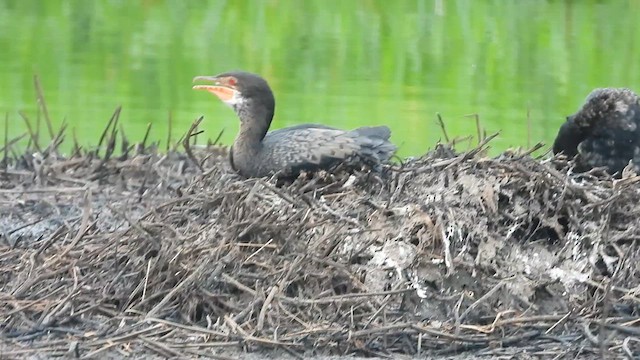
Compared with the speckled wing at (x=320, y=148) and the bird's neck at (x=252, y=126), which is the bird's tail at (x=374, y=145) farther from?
the bird's neck at (x=252, y=126)

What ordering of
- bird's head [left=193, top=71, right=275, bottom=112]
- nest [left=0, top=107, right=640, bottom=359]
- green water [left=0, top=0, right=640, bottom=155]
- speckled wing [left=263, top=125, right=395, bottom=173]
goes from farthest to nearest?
1. green water [left=0, top=0, right=640, bottom=155]
2. bird's head [left=193, top=71, right=275, bottom=112]
3. speckled wing [left=263, top=125, right=395, bottom=173]
4. nest [left=0, top=107, right=640, bottom=359]

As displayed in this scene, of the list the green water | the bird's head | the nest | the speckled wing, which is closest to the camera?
the nest

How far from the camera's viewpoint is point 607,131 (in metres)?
6.70

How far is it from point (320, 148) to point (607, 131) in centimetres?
147

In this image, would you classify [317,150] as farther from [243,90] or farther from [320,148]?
[243,90]

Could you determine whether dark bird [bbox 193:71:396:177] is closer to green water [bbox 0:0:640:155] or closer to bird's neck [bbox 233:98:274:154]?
bird's neck [bbox 233:98:274:154]

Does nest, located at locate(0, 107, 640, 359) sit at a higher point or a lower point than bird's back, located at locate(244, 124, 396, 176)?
lower

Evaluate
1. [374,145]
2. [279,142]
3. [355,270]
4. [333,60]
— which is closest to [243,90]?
[279,142]

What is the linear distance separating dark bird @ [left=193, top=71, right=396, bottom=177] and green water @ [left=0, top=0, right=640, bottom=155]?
2.09 m


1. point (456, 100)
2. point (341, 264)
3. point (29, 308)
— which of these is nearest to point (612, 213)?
point (341, 264)

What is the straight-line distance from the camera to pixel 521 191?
19.0 feet

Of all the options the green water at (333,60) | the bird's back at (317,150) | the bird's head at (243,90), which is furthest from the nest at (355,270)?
the green water at (333,60)

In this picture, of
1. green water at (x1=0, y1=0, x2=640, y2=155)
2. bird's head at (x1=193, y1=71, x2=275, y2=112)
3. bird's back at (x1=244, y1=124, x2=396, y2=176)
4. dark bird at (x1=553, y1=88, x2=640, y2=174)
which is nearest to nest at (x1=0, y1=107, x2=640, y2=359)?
bird's back at (x1=244, y1=124, x2=396, y2=176)

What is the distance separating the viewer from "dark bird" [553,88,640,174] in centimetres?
663
